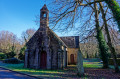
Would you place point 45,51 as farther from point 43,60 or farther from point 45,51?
point 43,60

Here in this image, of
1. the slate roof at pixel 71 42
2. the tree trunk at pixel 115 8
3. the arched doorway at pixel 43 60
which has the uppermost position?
the tree trunk at pixel 115 8

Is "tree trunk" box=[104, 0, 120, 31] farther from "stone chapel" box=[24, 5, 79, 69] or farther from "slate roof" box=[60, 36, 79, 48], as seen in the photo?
"slate roof" box=[60, 36, 79, 48]

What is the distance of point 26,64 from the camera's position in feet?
57.6

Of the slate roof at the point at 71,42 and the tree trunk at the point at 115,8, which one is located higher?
the tree trunk at the point at 115,8

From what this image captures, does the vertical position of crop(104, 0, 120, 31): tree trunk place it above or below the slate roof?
above

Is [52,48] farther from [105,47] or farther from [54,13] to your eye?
[105,47]

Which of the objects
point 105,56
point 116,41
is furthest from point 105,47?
point 116,41

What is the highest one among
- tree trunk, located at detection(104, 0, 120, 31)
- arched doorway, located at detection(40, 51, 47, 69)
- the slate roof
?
tree trunk, located at detection(104, 0, 120, 31)

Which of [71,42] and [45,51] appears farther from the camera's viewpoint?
[71,42]

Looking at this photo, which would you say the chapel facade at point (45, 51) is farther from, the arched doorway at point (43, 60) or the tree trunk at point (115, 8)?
the tree trunk at point (115, 8)

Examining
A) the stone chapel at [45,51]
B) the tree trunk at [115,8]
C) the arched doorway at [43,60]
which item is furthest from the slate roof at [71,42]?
the tree trunk at [115,8]

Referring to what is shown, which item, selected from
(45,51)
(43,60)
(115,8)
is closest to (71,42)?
(45,51)

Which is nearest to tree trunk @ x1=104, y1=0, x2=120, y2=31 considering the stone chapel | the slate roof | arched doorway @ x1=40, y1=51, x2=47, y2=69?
the stone chapel

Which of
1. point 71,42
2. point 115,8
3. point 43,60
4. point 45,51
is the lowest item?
point 43,60
